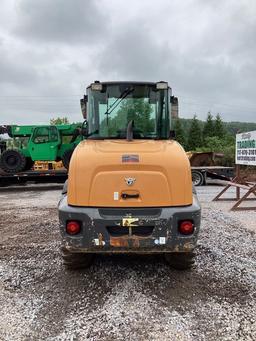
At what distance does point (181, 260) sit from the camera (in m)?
4.85

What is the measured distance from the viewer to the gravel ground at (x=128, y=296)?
3625 millimetres

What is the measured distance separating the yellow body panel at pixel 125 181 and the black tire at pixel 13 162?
12.6 m

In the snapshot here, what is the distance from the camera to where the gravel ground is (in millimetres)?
3625

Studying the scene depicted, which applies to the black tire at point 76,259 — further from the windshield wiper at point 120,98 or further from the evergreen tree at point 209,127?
the evergreen tree at point 209,127

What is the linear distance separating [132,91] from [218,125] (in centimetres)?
4118

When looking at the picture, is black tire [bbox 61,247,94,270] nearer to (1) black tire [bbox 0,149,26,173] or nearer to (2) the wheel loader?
(2) the wheel loader

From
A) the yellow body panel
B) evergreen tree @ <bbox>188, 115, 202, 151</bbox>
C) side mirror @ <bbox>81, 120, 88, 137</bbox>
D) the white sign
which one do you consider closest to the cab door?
the white sign

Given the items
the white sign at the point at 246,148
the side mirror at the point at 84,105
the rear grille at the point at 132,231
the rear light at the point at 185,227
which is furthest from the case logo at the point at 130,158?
the white sign at the point at 246,148

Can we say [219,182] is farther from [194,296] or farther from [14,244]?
[194,296]

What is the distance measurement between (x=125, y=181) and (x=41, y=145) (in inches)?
506

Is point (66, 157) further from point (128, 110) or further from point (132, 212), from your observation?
point (132, 212)

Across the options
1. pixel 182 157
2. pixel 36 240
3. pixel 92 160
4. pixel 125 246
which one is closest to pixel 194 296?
pixel 125 246

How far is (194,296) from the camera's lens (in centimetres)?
432

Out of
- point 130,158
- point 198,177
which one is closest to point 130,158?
point 130,158
